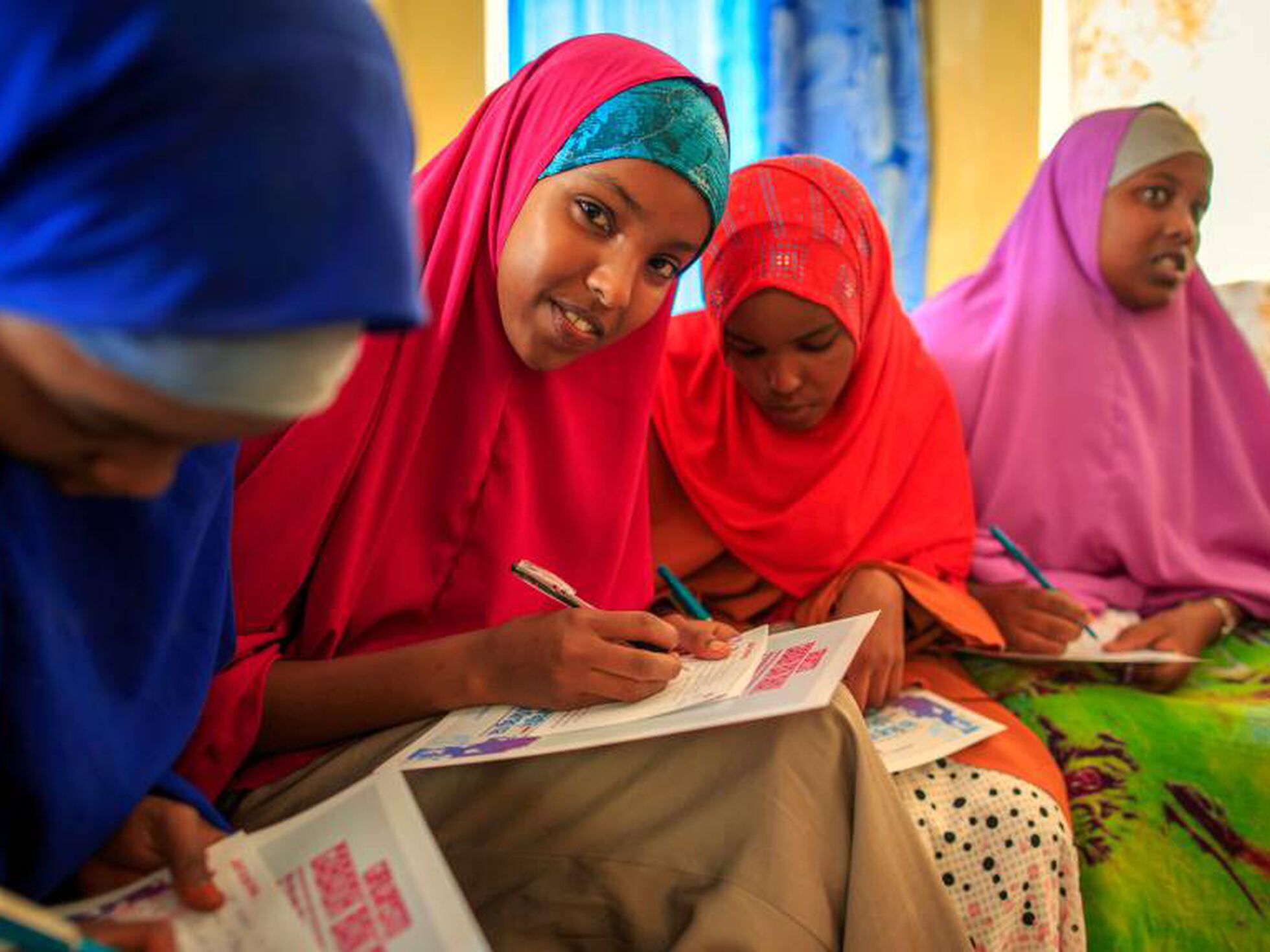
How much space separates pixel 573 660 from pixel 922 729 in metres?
0.54

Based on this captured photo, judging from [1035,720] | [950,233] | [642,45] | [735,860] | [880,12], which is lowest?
[1035,720]

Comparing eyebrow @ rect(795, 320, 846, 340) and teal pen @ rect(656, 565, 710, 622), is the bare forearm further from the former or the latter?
eyebrow @ rect(795, 320, 846, 340)

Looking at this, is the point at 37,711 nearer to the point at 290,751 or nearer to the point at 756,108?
the point at 290,751

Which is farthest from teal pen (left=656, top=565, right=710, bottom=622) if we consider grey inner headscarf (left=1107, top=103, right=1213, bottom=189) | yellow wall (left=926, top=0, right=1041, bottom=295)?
yellow wall (left=926, top=0, right=1041, bottom=295)

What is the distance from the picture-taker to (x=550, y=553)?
1356 millimetres

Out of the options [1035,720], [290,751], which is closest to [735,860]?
[290,751]

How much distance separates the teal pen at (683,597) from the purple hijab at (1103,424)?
537 millimetres

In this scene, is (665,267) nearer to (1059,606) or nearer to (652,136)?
(652,136)

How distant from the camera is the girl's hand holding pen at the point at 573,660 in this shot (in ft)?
3.29

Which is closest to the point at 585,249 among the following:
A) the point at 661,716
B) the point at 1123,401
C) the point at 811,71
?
the point at 661,716

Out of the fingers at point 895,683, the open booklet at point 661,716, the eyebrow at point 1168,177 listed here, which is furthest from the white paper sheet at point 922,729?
the eyebrow at point 1168,177

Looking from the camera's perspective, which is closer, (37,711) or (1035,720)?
(37,711)

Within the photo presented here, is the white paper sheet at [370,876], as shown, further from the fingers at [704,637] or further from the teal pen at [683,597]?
the teal pen at [683,597]

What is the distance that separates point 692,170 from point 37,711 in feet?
2.72
